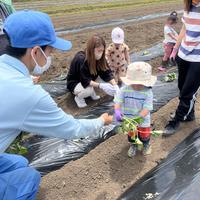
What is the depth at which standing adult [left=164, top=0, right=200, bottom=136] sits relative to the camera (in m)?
3.68

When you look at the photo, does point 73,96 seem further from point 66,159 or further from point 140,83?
point 140,83

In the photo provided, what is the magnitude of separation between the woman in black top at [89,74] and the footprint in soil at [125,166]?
1268 mm

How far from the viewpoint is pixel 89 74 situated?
4891 mm

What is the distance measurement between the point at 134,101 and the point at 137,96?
55 millimetres

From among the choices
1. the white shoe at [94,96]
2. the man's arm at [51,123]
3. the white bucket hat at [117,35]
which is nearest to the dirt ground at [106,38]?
the white shoe at [94,96]

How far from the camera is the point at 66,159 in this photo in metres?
3.63

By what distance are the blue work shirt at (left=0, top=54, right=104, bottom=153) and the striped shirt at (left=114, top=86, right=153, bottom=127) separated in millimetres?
1225

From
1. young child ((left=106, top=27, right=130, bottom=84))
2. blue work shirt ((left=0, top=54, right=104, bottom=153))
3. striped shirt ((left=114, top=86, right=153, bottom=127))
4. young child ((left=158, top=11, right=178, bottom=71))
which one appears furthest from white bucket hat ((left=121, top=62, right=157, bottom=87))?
young child ((left=158, top=11, right=178, bottom=71))

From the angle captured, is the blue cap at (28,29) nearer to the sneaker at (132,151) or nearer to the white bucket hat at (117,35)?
the sneaker at (132,151)

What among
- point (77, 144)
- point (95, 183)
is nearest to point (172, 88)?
point (77, 144)

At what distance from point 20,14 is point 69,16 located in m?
10.9

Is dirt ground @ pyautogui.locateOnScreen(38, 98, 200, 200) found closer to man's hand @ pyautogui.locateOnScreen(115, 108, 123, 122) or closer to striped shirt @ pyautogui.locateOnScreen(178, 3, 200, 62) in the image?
man's hand @ pyautogui.locateOnScreen(115, 108, 123, 122)

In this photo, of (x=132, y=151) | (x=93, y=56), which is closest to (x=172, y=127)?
(x=132, y=151)

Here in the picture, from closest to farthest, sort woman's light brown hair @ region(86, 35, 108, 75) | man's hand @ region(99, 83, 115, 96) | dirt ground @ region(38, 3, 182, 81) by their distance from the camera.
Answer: woman's light brown hair @ region(86, 35, 108, 75)
man's hand @ region(99, 83, 115, 96)
dirt ground @ region(38, 3, 182, 81)
